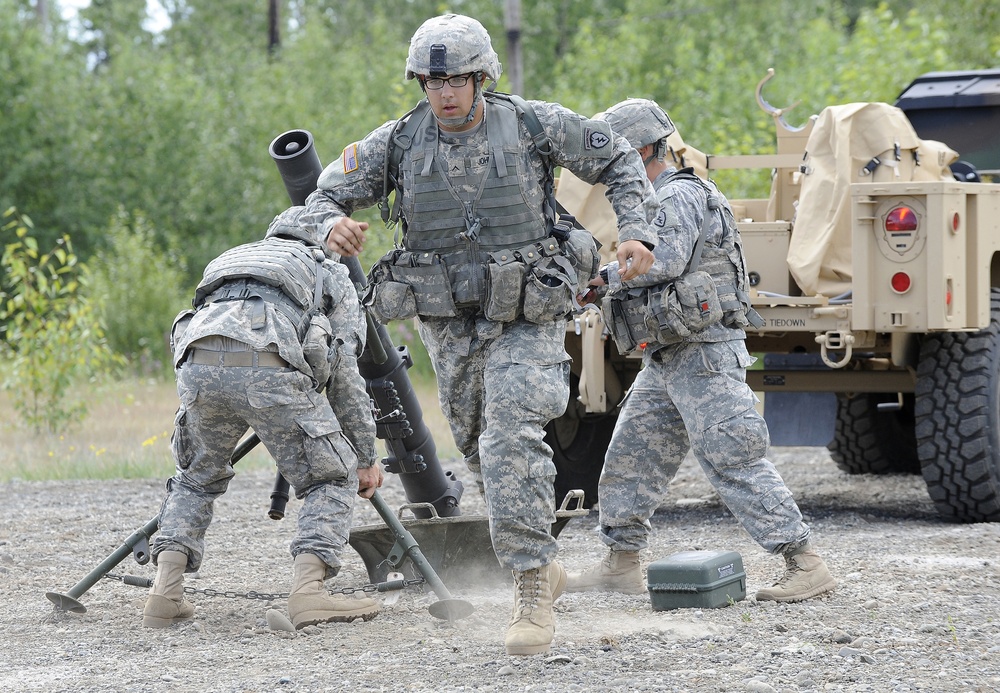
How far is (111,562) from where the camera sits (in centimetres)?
475

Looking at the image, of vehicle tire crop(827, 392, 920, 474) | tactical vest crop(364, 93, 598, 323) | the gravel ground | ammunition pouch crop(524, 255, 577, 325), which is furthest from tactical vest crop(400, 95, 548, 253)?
vehicle tire crop(827, 392, 920, 474)

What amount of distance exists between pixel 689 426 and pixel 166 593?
1.83 metres

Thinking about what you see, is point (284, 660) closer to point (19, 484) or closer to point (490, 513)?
point (490, 513)

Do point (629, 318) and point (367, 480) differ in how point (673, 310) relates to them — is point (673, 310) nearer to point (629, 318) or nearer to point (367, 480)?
point (629, 318)

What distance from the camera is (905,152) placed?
255 inches

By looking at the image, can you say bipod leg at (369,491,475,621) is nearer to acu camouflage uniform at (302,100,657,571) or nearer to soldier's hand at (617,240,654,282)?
acu camouflage uniform at (302,100,657,571)

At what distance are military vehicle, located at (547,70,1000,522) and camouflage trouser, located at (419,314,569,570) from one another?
211 cm

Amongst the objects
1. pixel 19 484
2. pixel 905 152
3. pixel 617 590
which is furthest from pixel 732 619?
pixel 19 484

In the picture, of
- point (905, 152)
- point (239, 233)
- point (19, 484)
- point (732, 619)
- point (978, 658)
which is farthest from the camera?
point (239, 233)

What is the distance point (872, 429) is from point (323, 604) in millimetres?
4884

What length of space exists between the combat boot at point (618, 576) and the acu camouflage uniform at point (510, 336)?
0.89 m

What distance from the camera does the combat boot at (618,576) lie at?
5.00 meters

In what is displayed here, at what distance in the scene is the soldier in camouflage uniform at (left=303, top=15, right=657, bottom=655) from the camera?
4.07 metres

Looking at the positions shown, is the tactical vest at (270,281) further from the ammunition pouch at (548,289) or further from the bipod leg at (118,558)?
the ammunition pouch at (548,289)
